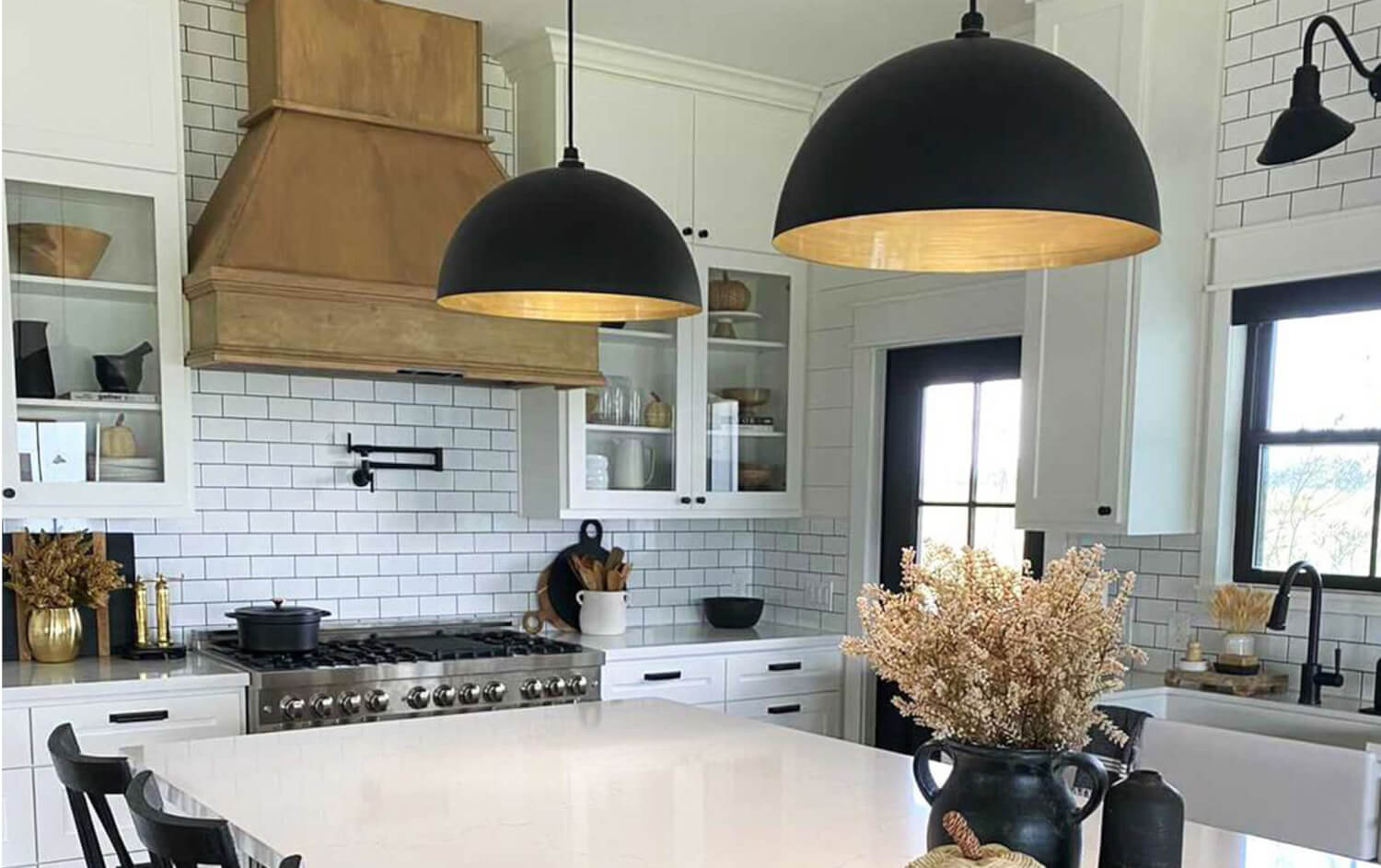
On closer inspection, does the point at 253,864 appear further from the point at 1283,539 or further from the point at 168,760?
the point at 1283,539

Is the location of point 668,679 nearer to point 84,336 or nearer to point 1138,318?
point 1138,318

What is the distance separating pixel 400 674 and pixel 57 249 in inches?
63.4

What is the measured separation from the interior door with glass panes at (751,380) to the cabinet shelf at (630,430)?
6.6 inches

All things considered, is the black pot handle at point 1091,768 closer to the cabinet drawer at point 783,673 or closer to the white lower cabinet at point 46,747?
the white lower cabinet at point 46,747

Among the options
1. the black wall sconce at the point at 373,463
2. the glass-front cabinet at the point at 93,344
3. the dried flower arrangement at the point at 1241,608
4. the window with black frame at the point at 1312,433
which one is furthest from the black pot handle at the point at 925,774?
the black wall sconce at the point at 373,463

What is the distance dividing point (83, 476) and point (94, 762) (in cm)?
167

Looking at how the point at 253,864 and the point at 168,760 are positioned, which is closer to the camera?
the point at 253,864

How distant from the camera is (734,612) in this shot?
4.58 meters

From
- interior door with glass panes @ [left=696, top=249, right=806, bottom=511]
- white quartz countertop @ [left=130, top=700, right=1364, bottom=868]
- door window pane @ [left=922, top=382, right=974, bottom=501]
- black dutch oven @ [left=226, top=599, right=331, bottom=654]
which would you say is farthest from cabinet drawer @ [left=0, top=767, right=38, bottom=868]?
door window pane @ [left=922, top=382, right=974, bottom=501]

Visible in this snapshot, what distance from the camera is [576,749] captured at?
95.3 inches

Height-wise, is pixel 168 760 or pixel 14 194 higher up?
pixel 14 194

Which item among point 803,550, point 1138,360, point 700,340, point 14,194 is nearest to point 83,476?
point 14,194

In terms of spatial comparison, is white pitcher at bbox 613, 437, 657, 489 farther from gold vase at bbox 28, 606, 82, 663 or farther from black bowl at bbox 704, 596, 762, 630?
gold vase at bbox 28, 606, 82, 663

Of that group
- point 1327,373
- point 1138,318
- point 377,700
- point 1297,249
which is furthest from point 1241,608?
point 377,700
